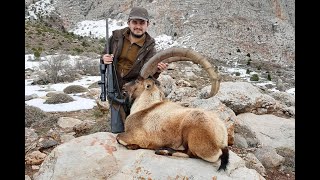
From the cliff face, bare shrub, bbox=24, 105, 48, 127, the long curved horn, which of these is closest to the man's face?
the long curved horn

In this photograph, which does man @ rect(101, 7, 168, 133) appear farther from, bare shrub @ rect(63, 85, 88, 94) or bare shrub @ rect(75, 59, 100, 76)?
bare shrub @ rect(75, 59, 100, 76)

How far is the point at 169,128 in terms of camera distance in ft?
17.1

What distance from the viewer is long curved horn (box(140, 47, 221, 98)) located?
16.4 feet

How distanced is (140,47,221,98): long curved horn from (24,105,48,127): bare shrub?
674 cm

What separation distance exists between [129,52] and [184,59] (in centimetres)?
176

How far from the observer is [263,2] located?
1973 inches

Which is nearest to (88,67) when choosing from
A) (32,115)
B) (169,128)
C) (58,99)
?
(58,99)

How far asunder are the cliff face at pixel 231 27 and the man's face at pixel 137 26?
34.5 meters

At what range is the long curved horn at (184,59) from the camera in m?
4.98

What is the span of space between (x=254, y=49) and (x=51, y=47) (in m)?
23.1

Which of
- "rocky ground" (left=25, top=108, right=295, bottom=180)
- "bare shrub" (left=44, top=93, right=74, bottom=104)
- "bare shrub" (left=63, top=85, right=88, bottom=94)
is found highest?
"bare shrub" (left=63, top=85, right=88, bottom=94)

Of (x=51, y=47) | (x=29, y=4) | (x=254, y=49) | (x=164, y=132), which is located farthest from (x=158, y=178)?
(x=29, y=4)

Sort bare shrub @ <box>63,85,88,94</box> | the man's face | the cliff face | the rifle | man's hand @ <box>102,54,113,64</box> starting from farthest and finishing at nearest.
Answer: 1. the cliff face
2. bare shrub @ <box>63,85,88,94</box>
3. the rifle
4. man's hand @ <box>102,54,113,64</box>
5. the man's face
